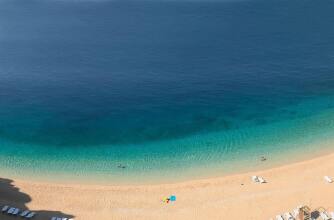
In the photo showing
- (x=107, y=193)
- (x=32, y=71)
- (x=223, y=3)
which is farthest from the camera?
(x=223, y=3)

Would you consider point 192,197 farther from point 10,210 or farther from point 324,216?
point 10,210

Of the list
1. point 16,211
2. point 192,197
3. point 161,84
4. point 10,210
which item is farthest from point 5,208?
point 161,84

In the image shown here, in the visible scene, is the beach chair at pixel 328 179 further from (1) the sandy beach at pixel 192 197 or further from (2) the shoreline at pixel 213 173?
(2) the shoreline at pixel 213 173

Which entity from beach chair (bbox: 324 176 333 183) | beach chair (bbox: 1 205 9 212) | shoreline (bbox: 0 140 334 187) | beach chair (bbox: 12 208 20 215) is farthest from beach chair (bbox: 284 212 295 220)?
beach chair (bbox: 1 205 9 212)

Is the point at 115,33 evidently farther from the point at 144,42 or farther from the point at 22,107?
the point at 22,107

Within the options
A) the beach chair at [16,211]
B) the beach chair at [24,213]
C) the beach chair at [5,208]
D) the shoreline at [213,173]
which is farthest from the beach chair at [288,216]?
the beach chair at [5,208]

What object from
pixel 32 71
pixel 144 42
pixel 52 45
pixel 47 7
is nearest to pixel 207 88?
pixel 144 42
